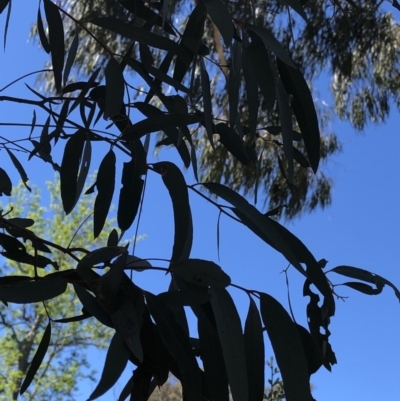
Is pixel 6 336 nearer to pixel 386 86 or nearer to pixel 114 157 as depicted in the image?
pixel 386 86

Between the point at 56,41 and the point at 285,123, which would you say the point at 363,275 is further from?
the point at 56,41

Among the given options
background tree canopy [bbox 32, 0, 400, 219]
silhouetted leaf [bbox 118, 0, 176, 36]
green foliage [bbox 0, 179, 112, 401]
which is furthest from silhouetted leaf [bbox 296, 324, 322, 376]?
green foliage [bbox 0, 179, 112, 401]

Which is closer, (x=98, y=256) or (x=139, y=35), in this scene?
(x=98, y=256)

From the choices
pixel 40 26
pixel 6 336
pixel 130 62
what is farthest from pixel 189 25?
pixel 6 336

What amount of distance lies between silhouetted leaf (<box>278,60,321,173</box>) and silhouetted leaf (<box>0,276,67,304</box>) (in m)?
0.33

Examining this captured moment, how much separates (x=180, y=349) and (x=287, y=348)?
0.11 meters

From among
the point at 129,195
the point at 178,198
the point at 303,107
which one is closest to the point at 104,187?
the point at 129,195

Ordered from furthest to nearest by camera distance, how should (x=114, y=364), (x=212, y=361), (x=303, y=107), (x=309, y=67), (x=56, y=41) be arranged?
(x=309, y=67)
(x=56, y=41)
(x=303, y=107)
(x=212, y=361)
(x=114, y=364)

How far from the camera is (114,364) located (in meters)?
0.60

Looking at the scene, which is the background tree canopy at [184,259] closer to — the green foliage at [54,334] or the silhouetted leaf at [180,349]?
the silhouetted leaf at [180,349]

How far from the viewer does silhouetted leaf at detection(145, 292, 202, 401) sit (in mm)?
635

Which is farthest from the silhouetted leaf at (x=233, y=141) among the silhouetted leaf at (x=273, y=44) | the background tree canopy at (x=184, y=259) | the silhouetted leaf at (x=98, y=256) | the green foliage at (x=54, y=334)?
the green foliage at (x=54, y=334)

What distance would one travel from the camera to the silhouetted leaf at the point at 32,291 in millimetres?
615

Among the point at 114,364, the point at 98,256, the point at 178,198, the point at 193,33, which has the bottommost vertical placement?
the point at 114,364
